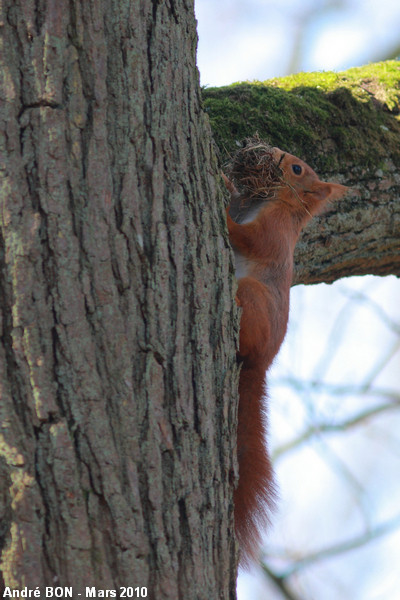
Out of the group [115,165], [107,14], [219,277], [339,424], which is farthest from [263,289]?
[339,424]

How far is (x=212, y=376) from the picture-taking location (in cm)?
172

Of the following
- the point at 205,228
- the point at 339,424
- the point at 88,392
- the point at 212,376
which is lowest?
the point at 88,392

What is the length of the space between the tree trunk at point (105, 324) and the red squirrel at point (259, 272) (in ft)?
1.39

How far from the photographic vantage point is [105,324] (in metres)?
1.51

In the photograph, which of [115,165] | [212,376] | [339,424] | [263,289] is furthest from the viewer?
[339,424]

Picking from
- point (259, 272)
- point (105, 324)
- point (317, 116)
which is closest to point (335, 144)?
point (317, 116)

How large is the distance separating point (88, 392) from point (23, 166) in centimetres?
57

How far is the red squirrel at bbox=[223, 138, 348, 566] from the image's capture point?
7.02 feet

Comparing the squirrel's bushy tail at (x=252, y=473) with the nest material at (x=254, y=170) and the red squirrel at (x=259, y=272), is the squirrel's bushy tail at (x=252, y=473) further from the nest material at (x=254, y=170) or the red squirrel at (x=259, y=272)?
the nest material at (x=254, y=170)

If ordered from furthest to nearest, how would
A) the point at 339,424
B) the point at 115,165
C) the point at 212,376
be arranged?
the point at 339,424 → the point at 212,376 → the point at 115,165

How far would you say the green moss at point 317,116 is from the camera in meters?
2.89

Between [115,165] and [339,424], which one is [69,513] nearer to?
[115,165]

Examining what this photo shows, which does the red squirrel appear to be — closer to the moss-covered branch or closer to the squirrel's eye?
the squirrel's eye

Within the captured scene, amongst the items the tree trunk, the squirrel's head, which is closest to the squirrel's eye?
the squirrel's head
